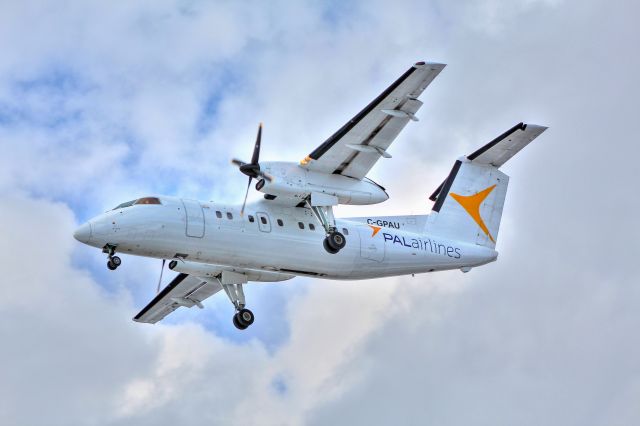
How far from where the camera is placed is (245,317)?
28.1 meters

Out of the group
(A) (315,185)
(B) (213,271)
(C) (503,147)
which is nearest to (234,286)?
(B) (213,271)

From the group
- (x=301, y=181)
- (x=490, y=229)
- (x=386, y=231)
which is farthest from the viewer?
(x=490, y=229)

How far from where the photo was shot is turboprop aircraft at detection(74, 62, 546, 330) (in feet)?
81.8

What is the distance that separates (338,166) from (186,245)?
4.35 m

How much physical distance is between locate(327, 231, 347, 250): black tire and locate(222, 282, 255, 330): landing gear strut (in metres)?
3.32

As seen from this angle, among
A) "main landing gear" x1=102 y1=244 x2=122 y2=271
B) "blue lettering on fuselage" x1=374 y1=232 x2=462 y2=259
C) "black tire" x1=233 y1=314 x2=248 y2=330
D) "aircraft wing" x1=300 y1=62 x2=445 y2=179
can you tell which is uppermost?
"aircraft wing" x1=300 y1=62 x2=445 y2=179

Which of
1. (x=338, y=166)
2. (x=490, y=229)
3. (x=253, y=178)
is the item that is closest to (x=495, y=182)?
(x=490, y=229)

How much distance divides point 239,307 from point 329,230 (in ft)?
11.5

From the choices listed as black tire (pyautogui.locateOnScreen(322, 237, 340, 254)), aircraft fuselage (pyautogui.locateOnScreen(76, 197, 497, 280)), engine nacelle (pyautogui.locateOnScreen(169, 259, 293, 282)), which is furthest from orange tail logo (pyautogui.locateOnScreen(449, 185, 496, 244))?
black tire (pyautogui.locateOnScreen(322, 237, 340, 254))

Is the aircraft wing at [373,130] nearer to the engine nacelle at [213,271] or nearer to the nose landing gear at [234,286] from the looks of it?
the engine nacelle at [213,271]

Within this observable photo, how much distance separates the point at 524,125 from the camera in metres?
28.0

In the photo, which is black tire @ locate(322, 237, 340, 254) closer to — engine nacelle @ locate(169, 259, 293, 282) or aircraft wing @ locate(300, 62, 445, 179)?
aircraft wing @ locate(300, 62, 445, 179)

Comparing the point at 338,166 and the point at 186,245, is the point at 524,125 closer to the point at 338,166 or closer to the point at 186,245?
the point at 338,166

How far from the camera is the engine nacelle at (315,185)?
26.0m
